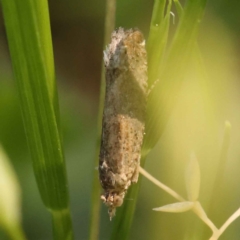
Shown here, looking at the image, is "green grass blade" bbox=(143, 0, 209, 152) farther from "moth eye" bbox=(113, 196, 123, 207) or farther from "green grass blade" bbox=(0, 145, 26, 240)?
"green grass blade" bbox=(0, 145, 26, 240)

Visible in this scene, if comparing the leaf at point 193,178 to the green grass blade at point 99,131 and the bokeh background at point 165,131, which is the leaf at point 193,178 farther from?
the green grass blade at point 99,131

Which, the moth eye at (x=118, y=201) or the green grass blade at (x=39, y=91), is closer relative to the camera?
the green grass blade at (x=39, y=91)

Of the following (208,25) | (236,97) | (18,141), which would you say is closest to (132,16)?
(208,25)

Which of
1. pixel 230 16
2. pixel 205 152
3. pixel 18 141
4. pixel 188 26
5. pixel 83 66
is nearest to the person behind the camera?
pixel 188 26

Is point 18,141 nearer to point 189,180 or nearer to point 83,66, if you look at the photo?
point 83,66

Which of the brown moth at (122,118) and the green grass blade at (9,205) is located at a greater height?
the brown moth at (122,118)

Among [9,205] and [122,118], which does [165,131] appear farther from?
[9,205]

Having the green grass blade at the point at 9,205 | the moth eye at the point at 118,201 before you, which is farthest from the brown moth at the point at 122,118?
the green grass blade at the point at 9,205

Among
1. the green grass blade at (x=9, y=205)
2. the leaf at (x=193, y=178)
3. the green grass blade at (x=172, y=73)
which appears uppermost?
the green grass blade at (x=172, y=73)
